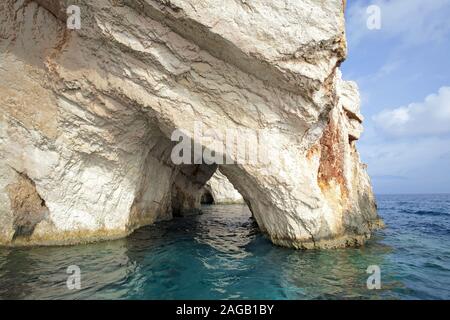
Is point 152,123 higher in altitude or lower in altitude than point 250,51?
lower

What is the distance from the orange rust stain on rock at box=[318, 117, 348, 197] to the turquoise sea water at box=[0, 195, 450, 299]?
102 inches

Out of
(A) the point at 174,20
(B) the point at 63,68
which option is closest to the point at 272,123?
(A) the point at 174,20

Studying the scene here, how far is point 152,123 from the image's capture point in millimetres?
12219

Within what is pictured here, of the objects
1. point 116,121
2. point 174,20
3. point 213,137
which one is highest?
point 174,20

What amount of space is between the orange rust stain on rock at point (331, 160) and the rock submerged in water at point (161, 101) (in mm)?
64

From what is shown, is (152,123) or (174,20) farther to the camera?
(152,123)

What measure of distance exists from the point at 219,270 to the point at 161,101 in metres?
5.74

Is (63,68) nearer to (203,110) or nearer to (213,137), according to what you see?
(203,110)

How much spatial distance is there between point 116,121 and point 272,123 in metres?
5.76

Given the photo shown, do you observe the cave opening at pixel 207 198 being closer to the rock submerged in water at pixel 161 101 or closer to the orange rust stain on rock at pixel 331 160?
the rock submerged in water at pixel 161 101

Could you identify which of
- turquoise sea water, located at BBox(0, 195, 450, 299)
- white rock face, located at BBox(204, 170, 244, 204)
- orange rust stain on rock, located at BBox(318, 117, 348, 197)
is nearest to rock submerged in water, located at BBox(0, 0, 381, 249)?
orange rust stain on rock, located at BBox(318, 117, 348, 197)

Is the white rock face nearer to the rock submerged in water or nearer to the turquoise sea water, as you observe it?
the turquoise sea water

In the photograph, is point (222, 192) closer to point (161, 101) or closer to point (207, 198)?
point (207, 198)
